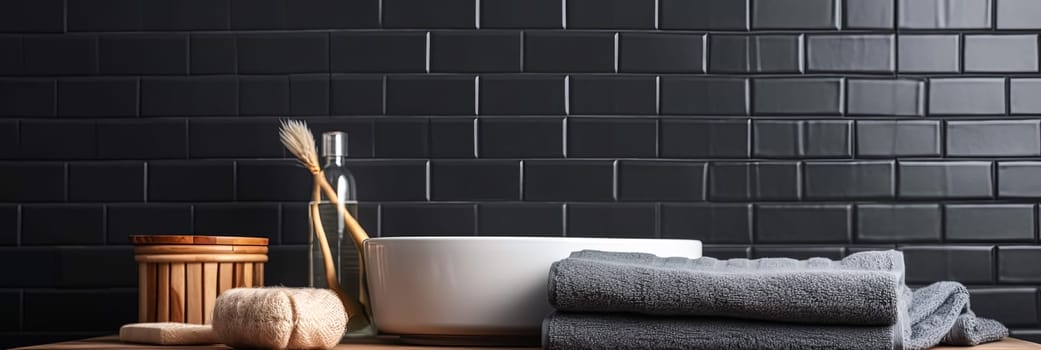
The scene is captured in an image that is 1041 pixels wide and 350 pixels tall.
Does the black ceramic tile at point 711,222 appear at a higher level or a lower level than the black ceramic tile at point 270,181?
lower

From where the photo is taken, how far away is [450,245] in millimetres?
1234

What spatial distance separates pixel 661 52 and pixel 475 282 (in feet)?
1.82

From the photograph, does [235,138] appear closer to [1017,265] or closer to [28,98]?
[28,98]

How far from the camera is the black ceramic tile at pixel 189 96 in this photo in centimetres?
164

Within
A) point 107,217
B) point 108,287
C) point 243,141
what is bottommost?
point 108,287

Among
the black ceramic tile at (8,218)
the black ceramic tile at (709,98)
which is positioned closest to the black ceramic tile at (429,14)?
the black ceramic tile at (709,98)

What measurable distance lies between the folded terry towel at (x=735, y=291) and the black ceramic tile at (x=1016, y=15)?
26.3 inches

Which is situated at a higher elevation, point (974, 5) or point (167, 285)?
point (974, 5)

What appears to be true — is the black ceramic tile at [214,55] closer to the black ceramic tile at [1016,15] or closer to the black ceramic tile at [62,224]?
the black ceramic tile at [62,224]

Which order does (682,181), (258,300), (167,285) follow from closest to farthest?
(258,300)
(167,285)
(682,181)

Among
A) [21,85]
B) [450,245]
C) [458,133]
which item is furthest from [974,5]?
[21,85]

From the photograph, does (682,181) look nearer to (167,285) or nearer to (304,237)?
(304,237)

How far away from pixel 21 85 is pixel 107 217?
244mm

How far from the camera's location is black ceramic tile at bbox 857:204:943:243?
1.60m
